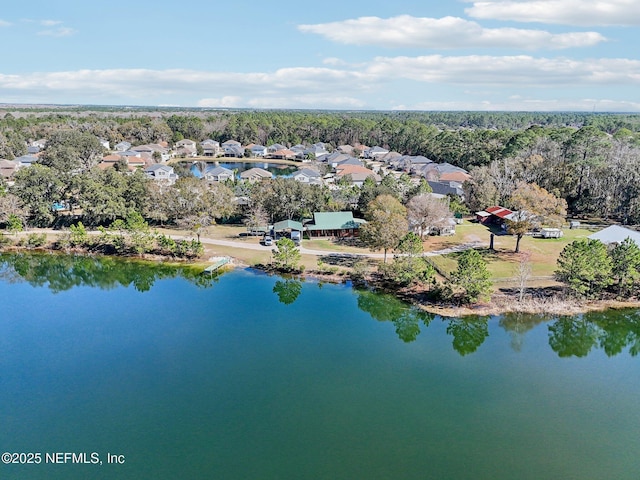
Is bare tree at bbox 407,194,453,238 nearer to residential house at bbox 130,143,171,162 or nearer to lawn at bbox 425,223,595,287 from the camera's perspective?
lawn at bbox 425,223,595,287

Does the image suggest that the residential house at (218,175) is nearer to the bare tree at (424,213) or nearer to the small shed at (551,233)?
the bare tree at (424,213)

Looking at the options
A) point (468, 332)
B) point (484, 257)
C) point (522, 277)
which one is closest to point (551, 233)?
point (484, 257)

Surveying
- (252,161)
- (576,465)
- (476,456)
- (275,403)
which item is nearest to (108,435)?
(275,403)

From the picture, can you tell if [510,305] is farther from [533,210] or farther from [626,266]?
[533,210]

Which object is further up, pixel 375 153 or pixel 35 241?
pixel 375 153

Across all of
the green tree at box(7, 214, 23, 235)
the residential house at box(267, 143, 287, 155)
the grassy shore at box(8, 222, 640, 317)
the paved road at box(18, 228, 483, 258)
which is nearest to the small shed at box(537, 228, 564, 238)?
the grassy shore at box(8, 222, 640, 317)

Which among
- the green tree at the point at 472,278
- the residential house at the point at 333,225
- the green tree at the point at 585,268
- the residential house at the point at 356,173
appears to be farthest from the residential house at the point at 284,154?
the green tree at the point at 585,268
